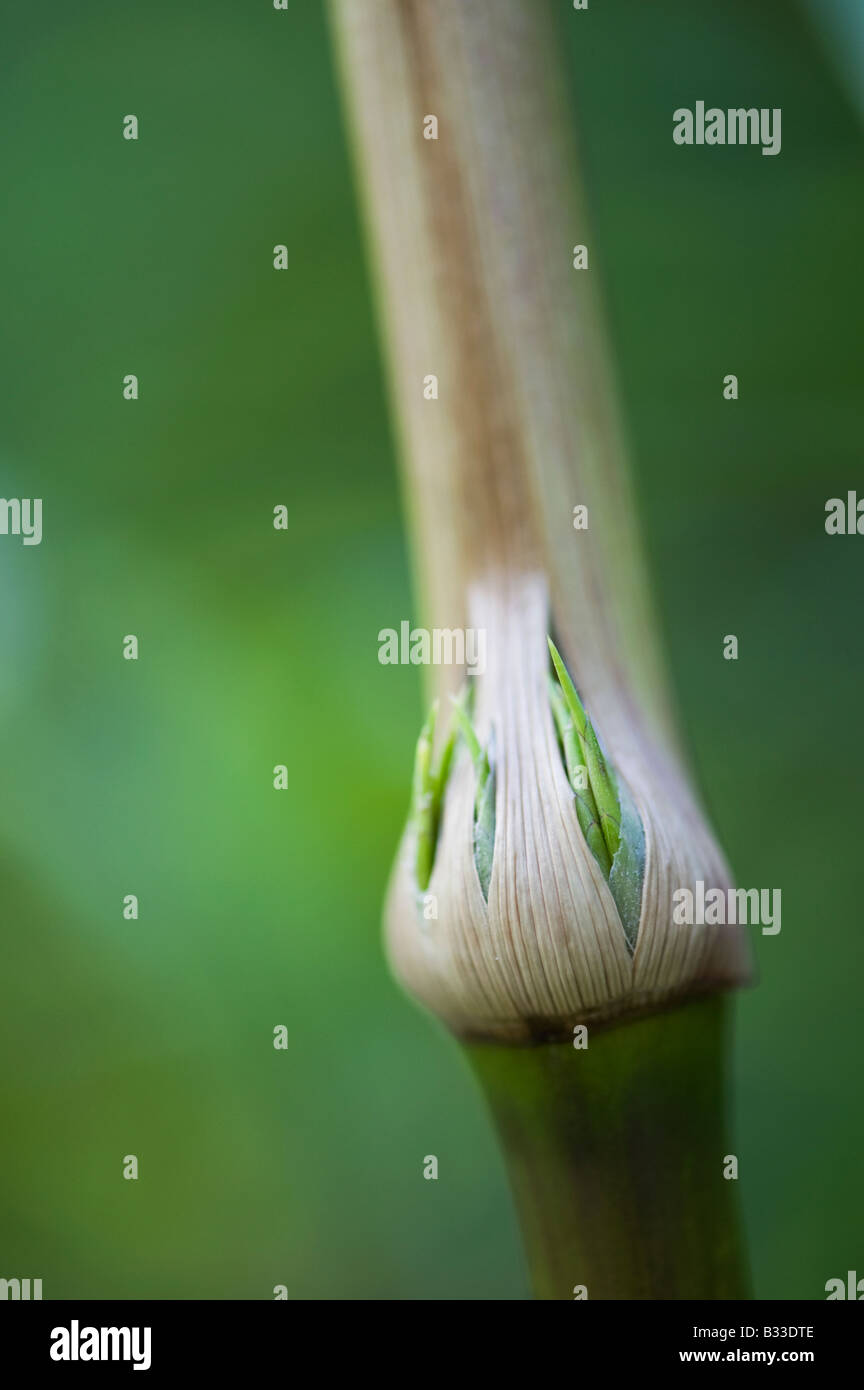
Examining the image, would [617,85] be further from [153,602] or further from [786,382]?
[153,602]

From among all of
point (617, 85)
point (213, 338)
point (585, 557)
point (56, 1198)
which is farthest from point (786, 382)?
point (56, 1198)

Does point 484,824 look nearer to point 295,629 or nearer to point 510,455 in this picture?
point 510,455

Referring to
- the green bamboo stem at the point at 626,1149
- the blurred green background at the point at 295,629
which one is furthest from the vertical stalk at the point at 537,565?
the blurred green background at the point at 295,629

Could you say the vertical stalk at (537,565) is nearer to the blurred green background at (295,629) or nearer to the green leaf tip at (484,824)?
the green leaf tip at (484,824)

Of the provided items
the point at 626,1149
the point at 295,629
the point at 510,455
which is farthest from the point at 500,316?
the point at 295,629

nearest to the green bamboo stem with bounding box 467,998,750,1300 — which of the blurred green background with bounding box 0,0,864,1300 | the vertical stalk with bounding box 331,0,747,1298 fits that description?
the vertical stalk with bounding box 331,0,747,1298

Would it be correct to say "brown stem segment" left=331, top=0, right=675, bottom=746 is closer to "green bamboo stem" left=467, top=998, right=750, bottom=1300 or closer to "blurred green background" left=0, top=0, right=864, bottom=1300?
"green bamboo stem" left=467, top=998, right=750, bottom=1300

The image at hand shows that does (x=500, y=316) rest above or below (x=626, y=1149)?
above

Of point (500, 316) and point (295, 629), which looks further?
point (295, 629)
